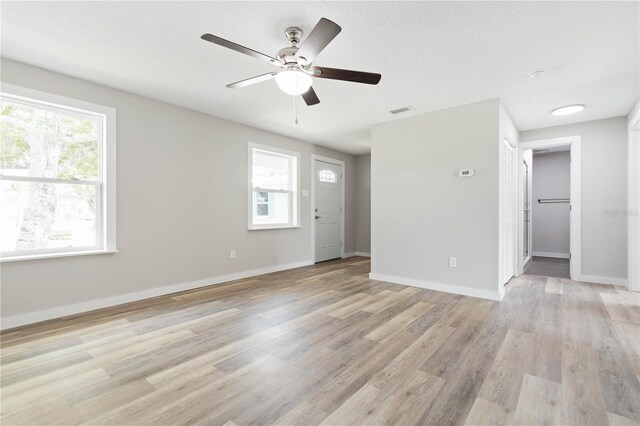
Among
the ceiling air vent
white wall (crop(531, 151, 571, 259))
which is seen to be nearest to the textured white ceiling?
the ceiling air vent

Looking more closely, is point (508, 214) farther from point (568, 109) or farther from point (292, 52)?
point (292, 52)

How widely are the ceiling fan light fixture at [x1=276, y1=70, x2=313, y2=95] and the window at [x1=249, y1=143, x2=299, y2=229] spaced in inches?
107

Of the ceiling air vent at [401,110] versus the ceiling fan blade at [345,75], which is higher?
the ceiling air vent at [401,110]

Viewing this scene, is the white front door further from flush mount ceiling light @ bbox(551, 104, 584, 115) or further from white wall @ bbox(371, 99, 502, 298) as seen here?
flush mount ceiling light @ bbox(551, 104, 584, 115)

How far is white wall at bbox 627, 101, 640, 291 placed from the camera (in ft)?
12.7

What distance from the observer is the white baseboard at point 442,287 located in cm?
359

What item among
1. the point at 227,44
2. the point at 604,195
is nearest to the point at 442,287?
the point at 604,195

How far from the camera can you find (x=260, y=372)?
1.98 meters

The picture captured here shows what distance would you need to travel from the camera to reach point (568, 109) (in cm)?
383

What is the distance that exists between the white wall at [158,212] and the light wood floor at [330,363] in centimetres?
35

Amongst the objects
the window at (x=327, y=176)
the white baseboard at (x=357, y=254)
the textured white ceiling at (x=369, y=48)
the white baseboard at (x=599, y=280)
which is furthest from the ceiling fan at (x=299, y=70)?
the white baseboard at (x=357, y=254)

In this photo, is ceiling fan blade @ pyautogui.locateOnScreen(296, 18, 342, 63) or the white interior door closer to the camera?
ceiling fan blade @ pyautogui.locateOnScreen(296, 18, 342, 63)

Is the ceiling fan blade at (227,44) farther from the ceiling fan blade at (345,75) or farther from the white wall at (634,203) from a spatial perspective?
the white wall at (634,203)

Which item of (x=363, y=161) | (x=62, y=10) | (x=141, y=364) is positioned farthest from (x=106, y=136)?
(x=363, y=161)
